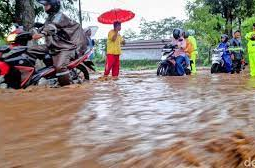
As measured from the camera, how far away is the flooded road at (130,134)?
2152mm

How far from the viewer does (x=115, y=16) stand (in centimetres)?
1130

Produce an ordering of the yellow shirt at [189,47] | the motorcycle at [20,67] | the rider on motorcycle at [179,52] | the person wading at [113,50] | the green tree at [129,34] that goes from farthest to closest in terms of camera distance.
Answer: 1. the green tree at [129,34]
2. the yellow shirt at [189,47]
3. the person wading at [113,50]
4. the rider on motorcycle at [179,52]
5. the motorcycle at [20,67]

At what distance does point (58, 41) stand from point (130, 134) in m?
4.79

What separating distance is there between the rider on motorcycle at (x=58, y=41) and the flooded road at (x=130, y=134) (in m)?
2.81

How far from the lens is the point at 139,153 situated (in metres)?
2.24

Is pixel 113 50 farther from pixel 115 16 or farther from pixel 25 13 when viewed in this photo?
pixel 25 13

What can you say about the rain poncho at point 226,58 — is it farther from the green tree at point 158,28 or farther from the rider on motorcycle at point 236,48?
the green tree at point 158,28

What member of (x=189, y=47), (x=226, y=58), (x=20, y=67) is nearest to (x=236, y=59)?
(x=226, y=58)

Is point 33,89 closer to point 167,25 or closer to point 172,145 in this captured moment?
point 172,145

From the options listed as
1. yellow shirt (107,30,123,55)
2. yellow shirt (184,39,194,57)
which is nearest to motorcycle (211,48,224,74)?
yellow shirt (184,39,194,57)

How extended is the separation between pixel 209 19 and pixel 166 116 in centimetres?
1852

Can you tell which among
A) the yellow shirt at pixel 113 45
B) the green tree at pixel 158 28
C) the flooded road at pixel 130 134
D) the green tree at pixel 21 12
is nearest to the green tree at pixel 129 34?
the green tree at pixel 158 28

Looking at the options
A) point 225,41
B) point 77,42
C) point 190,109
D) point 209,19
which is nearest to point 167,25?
point 209,19

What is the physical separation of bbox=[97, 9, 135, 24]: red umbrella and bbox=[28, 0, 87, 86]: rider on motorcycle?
3.84m
